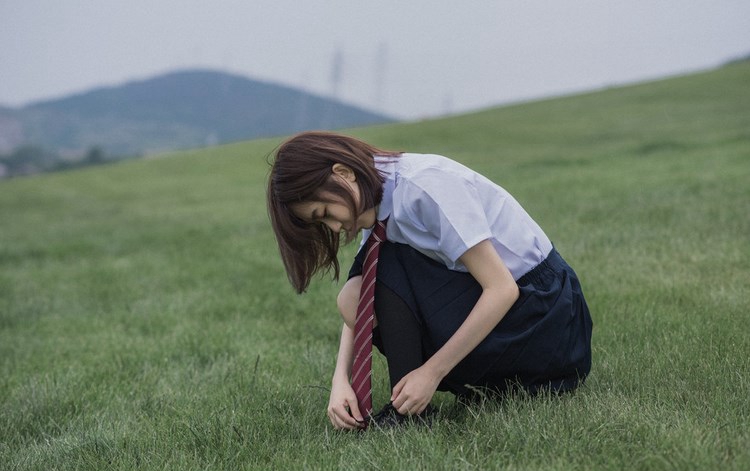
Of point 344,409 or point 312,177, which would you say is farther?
point 344,409

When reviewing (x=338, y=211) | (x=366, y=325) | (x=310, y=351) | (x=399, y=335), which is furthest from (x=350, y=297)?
(x=310, y=351)

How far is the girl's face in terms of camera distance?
252 cm

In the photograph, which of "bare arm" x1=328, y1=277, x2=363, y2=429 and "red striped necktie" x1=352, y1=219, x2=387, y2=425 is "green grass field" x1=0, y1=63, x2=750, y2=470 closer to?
"bare arm" x1=328, y1=277, x2=363, y2=429

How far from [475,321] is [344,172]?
65cm

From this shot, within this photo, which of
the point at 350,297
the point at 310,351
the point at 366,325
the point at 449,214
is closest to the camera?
the point at 449,214

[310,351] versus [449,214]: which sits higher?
[449,214]

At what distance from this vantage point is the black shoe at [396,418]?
2.56m

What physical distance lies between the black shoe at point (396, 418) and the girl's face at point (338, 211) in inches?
24.7

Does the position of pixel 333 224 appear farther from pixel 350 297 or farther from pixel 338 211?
pixel 350 297

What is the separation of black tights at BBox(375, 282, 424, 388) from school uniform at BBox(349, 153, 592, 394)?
25 mm

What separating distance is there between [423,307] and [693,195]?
20.8 ft

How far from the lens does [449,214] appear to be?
241 cm

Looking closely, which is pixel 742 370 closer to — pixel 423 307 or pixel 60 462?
pixel 423 307

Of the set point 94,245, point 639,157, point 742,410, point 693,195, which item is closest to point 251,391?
point 742,410
